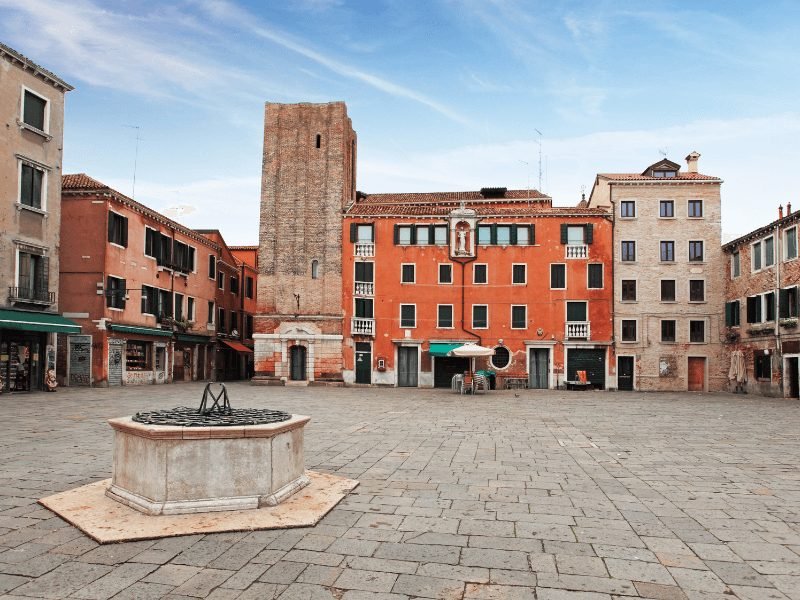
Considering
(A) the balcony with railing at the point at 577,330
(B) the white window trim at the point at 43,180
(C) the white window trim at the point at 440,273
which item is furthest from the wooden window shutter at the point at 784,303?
(B) the white window trim at the point at 43,180

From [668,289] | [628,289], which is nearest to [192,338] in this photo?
[628,289]

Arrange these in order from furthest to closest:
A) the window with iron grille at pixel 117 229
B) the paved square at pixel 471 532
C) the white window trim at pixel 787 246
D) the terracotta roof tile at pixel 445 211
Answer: the terracotta roof tile at pixel 445 211 → the window with iron grille at pixel 117 229 → the white window trim at pixel 787 246 → the paved square at pixel 471 532

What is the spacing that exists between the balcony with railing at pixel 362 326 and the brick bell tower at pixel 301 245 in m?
0.78

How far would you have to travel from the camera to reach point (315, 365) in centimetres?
3678

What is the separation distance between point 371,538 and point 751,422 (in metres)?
14.9

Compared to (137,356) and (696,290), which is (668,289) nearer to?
(696,290)

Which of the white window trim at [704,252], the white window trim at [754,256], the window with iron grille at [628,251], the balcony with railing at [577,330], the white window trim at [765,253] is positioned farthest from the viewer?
the window with iron grille at [628,251]

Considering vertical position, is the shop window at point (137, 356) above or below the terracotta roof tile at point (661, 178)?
Result: below

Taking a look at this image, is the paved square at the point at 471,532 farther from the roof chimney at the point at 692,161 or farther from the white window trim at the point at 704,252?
the roof chimney at the point at 692,161

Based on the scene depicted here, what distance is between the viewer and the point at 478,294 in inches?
1441

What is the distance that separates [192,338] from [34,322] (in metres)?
15.1

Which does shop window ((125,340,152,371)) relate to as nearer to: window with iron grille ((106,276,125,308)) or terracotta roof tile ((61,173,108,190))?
window with iron grille ((106,276,125,308))

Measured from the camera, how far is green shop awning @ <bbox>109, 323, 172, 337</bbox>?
97.9 ft

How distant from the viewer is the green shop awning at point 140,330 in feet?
97.9
